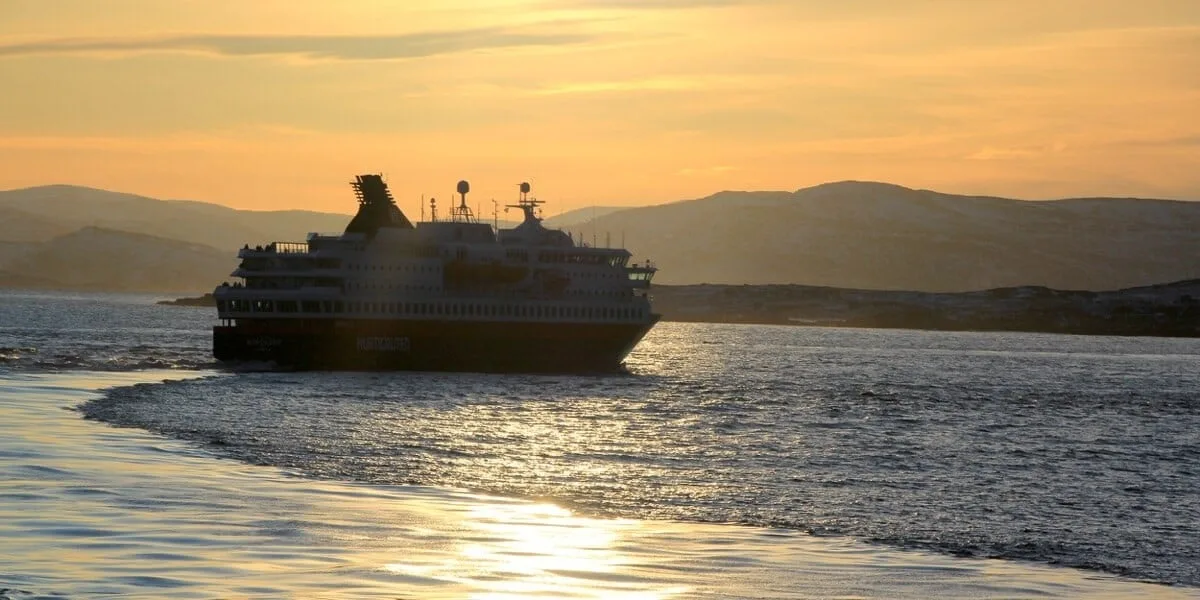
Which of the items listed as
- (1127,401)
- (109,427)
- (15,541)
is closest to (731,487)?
(15,541)

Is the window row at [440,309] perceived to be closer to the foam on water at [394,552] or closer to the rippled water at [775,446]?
the rippled water at [775,446]

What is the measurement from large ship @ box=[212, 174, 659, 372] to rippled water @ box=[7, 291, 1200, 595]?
451cm

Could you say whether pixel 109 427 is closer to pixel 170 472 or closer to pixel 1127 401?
pixel 170 472

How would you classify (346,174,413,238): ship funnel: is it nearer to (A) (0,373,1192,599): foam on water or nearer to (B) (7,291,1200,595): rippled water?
(B) (7,291,1200,595): rippled water

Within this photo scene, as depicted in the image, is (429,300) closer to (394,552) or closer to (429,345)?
(429,345)

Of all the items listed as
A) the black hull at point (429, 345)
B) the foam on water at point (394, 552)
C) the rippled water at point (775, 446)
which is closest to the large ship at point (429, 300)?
the black hull at point (429, 345)

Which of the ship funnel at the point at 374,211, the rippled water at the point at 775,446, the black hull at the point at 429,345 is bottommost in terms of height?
the rippled water at the point at 775,446

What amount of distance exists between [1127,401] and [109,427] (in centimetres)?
5604

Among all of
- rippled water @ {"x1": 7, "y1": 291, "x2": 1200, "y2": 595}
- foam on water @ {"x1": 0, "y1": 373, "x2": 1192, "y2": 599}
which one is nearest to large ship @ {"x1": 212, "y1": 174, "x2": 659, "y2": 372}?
rippled water @ {"x1": 7, "y1": 291, "x2": 1200, "y2": 595}

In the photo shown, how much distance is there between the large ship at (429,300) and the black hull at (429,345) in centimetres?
7

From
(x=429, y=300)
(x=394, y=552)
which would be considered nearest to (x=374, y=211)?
(x=429, y=300)

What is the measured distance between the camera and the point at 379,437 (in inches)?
1938

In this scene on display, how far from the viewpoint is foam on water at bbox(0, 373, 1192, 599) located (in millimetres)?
23375

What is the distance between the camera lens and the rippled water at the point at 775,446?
107ft
